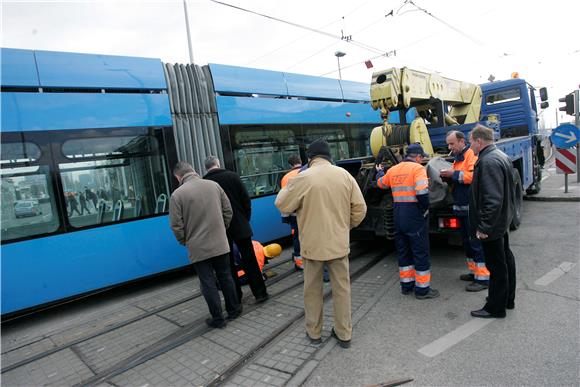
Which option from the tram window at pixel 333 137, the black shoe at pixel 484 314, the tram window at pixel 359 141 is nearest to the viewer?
the black shoe at pixel 484 314

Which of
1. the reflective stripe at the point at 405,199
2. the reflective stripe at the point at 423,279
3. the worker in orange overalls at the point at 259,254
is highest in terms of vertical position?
the reflective stripe at the point at 405,199

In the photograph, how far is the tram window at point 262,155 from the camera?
21.4 ft

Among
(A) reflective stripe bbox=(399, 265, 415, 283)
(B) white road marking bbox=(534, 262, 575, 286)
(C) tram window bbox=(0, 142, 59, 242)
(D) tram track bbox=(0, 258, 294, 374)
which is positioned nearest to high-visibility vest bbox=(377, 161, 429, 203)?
(A) reflective stripe bbox=(399, 265, 415, 283)

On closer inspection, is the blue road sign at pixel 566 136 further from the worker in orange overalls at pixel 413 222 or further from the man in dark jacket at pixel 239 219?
the man in dark jacket at pixel 239 219

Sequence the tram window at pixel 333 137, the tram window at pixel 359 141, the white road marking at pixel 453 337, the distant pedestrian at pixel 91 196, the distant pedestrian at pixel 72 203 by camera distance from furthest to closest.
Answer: the tram window at pixel 359 141
the tram window at pixel 333 137
the distant pedestrian at pixel 91 196
the distant pedestrian at pixel 72 203
the white road marking at pixel 453 337

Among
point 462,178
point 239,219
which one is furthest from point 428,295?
point 239,219

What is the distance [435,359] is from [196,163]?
4378 millimetres

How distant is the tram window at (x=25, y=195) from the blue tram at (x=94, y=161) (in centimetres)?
1

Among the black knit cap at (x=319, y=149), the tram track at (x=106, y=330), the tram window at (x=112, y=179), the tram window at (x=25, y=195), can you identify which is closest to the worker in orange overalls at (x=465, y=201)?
the black knit cap at (x=319, y=149)

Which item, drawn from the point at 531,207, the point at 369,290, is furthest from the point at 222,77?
the point at 531,207

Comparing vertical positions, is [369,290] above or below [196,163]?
below

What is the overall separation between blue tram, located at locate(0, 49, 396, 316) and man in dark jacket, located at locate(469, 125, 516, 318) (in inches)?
119

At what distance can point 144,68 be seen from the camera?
538cm

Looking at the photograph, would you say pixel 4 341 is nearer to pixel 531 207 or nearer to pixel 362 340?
pixel 362 340
